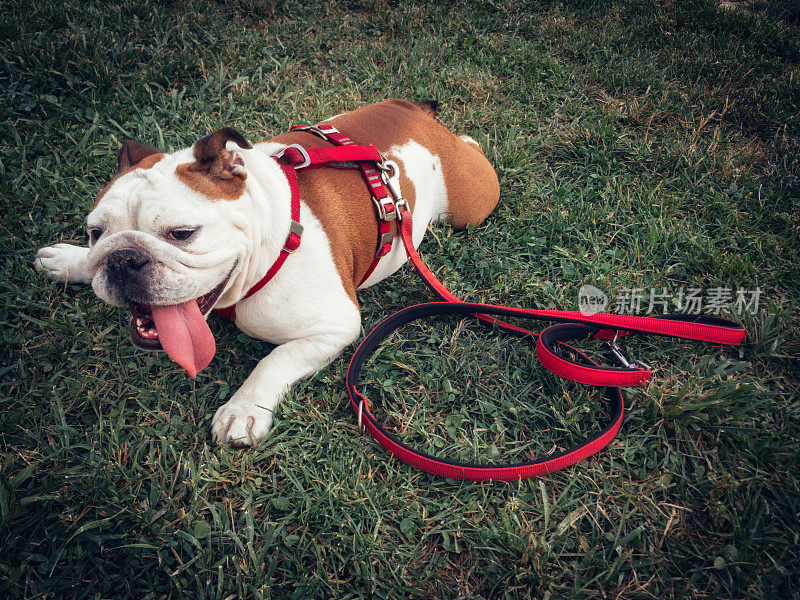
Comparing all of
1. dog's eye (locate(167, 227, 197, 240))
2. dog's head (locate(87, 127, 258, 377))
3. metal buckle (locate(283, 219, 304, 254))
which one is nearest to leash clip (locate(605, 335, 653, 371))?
metal buckle (locate(283, 219, 304, 254))

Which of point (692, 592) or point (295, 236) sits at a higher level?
point (295, 236)

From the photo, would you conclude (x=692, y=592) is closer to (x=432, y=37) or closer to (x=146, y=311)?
(x=146, y=311)

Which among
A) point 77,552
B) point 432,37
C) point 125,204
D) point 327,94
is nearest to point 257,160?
point 125,204

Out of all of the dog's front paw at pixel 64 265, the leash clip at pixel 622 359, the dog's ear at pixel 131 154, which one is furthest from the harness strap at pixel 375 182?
the dog's front paw at pixel 64 265

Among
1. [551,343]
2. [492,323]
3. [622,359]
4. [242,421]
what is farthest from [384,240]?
[622,359]

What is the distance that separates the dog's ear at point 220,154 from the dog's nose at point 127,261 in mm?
526

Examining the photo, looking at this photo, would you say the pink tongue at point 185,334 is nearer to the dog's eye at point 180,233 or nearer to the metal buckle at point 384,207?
the dog's eye at point 180,233

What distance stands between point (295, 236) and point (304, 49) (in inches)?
142

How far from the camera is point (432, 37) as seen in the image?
574 centimetres

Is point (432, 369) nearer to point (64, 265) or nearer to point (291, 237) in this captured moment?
point (291, 237)

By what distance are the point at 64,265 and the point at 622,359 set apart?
3.63m

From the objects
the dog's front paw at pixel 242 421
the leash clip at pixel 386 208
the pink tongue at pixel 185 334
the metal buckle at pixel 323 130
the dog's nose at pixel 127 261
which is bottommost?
the dog's front paw at pixel 242 421

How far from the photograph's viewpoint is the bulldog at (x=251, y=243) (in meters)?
2.33

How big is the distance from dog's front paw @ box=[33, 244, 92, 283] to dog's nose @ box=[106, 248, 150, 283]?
1.32 meters
